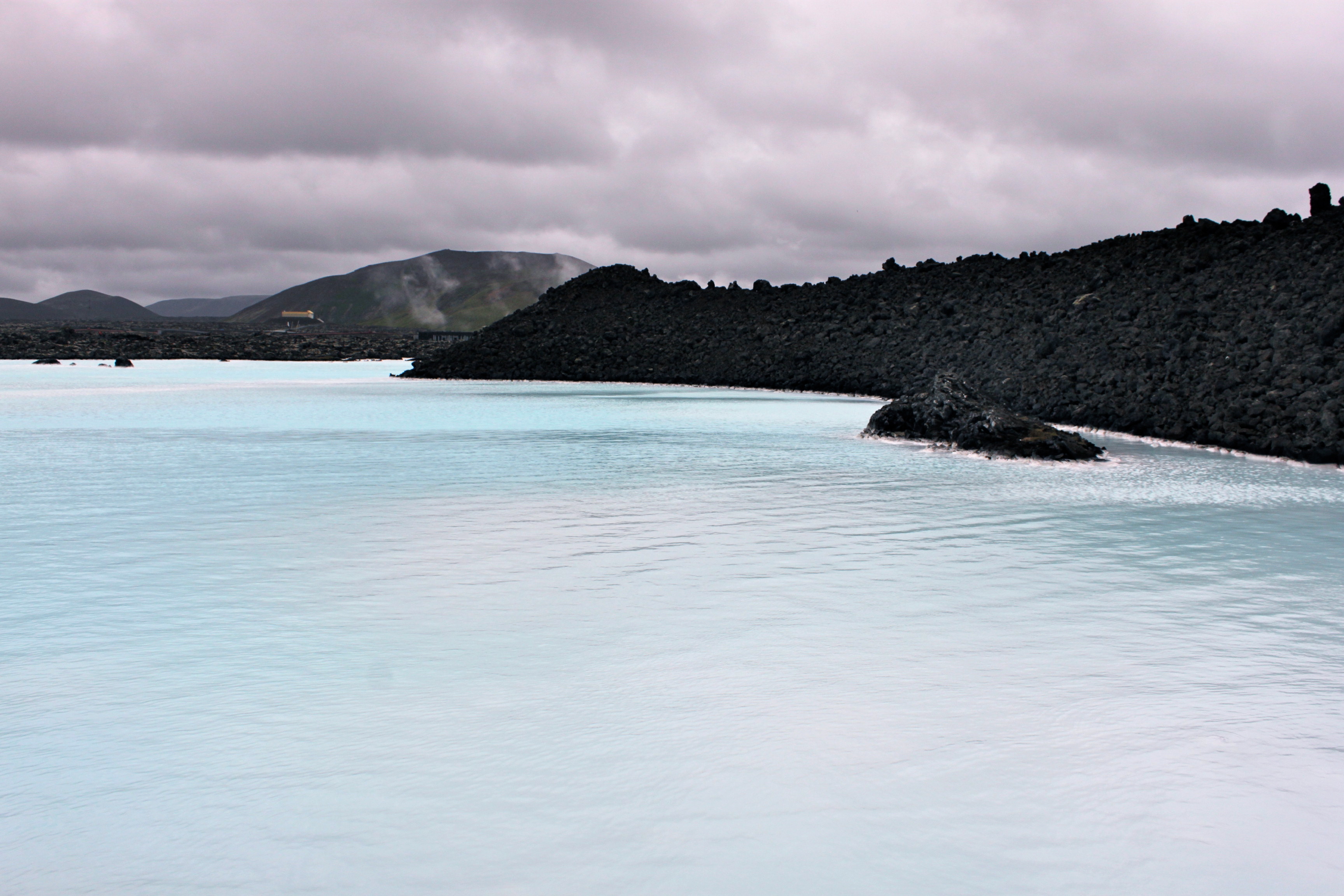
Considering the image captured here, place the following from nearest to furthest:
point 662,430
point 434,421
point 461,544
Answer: point 461,544 < point 662,430 < point 434,421

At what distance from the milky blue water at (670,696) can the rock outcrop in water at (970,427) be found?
6123 mm

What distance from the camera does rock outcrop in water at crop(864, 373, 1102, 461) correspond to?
20234 mm

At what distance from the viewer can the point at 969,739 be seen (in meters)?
5.42

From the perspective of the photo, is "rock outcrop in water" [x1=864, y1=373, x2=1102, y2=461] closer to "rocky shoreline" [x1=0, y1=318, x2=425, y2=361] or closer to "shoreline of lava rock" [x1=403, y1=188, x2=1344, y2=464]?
"shoreline of lava rock" [x1=403, y1=188, x2=1344, y2=464]

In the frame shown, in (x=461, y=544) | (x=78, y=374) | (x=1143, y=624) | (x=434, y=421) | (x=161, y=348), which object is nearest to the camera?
(x=1143, y=624)

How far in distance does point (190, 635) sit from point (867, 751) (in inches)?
187

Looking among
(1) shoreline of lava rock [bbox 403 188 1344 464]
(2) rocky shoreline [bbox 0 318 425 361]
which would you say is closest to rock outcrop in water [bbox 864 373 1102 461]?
(1) shoreline of lava rock [bbox 403 188 1344 464]

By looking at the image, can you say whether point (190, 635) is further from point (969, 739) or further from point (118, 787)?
point (969, 739)

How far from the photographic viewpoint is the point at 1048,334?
137 feet

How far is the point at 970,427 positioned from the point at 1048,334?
2153cm

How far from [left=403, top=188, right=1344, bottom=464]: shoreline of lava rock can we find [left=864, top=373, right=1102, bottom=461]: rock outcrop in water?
4.45m

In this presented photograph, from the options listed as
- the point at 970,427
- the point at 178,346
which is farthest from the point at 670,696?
the point at 178,346

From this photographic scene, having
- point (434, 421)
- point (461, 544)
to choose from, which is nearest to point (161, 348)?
point (434, 421)

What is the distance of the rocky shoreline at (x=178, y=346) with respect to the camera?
5094 inches
